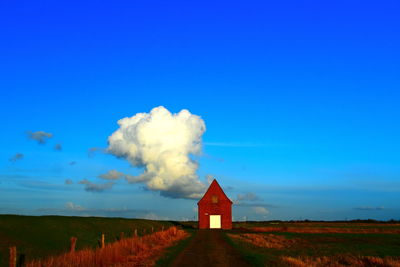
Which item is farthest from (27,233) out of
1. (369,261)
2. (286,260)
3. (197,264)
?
(369,261)

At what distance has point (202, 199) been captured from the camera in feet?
295

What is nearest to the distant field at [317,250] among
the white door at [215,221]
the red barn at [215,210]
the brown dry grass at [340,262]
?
the brown dry grass at [340,262]

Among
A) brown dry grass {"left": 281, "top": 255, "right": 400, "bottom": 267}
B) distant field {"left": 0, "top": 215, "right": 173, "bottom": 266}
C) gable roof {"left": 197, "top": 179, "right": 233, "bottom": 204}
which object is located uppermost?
gable roof {"left": 197, "top": 179, "right": 233, "bottom": 204}

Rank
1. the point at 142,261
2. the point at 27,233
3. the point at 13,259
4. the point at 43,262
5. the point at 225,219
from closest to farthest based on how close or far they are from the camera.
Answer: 1. the point at 13,259
2. the point at 43,262
3. the point at 142,261
4. the point at 27,233
5. the point at 225,219

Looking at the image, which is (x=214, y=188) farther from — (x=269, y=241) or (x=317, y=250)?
(x=317, y=250)

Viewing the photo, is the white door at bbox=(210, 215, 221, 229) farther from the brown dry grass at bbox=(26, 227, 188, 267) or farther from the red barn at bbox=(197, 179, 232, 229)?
the brown dry grass at bbox=(26, 227, 188, 267)

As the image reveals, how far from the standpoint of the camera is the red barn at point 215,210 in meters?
87.3

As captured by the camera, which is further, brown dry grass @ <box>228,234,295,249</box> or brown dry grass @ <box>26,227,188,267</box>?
brown dry grass @ <box>228,234,295,249</box>

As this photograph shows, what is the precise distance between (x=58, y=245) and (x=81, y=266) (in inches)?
380

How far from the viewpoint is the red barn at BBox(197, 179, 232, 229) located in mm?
87312

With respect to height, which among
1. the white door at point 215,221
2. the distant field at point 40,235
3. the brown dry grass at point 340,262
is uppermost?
the white door at point 215,221

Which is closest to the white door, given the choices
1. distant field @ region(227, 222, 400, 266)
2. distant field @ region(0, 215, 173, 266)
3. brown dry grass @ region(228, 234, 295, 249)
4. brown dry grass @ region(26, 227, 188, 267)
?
distant field @ region(227, 222, 400, 266)

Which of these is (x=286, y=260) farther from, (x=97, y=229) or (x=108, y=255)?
(x=97, y=229)

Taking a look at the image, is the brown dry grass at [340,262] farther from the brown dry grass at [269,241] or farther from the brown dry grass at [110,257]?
→ the brown dry grass at [269,241]
